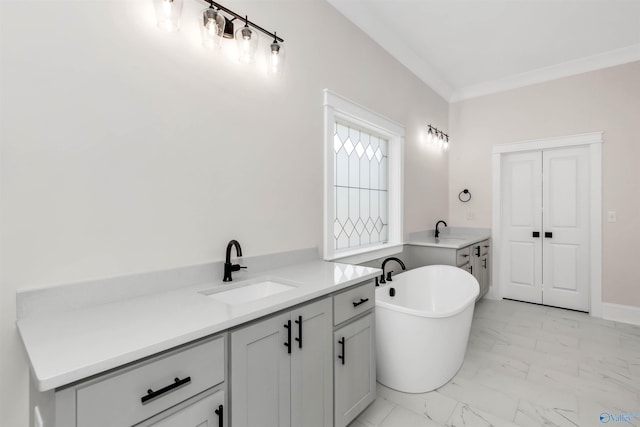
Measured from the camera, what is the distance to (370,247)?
3.02m

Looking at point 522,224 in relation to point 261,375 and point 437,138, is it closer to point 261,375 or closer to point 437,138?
point 437,138

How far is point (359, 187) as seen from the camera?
9.75ft

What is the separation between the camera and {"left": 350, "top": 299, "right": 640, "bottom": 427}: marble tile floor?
74.7 inches

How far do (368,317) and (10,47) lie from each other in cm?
200

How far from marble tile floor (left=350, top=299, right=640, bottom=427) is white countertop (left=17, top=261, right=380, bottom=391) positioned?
1165mm

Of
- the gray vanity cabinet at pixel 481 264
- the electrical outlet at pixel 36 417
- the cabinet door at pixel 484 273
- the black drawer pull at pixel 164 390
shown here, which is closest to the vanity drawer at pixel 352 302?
the black drawer pull at pixel 164 390

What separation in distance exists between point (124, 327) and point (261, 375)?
0.53 metres

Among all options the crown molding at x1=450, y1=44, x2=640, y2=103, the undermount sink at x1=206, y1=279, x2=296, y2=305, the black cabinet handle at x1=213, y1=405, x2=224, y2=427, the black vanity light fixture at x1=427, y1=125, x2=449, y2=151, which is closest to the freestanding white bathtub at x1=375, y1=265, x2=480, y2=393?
the undermount sink at x1=206, y1=279, x2=296, y2=305

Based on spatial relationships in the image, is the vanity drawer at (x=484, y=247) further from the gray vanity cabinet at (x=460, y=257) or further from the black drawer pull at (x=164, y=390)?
the black drawer pull at (x=164, y=390)

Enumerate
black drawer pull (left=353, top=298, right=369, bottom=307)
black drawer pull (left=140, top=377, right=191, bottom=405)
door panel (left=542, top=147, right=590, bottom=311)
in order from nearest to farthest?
black drawer pull (left=140, top=377, right=191, bottom=405)
black drawer pull (left=353, top=298, right=369, bottom=307)
door panel (left=542, top=147, right=590, bottom=311)

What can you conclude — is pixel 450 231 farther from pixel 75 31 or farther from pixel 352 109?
pixel 75 31

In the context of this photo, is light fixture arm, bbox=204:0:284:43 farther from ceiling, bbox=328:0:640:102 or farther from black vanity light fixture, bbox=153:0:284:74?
ceiling, bbox=328:0:640:102

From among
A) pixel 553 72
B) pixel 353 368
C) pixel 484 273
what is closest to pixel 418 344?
pixel 353 368

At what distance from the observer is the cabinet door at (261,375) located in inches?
44.7
